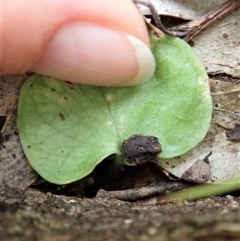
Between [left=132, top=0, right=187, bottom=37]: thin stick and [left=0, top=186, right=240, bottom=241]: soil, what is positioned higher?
[left=132, top=0, right=187, bottom=37]: thin stick

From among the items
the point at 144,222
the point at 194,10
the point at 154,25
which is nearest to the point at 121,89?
the point at 154,25

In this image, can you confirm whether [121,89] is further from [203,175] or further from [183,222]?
[183,222]

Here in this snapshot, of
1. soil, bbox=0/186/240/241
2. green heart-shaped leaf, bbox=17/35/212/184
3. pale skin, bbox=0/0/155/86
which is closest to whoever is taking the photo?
soil, bbox=0/186/240/241

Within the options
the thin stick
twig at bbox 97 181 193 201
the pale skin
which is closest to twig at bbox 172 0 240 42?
the thin stick

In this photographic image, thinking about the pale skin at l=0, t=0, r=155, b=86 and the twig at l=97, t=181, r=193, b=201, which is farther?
the twig at l=97, t=181, r=193, b=201

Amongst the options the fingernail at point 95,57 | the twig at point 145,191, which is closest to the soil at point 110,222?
the twig at point 145,191

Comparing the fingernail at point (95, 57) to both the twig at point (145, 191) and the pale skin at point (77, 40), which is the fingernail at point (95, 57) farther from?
the twig at point (145, 191)

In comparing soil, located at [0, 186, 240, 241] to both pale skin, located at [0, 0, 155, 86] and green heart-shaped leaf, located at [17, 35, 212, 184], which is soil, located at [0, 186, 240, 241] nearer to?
green heart-shaped leaf, located at [17, 35, 212, 184]
